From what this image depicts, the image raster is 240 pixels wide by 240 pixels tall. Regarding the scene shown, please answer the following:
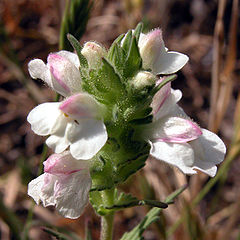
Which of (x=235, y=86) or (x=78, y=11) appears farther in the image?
(x=235, y=86)

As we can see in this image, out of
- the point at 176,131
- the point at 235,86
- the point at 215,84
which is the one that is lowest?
the point at 235,86

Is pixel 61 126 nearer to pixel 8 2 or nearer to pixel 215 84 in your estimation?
pixel 215 84

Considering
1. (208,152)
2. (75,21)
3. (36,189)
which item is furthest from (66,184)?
(75,21)

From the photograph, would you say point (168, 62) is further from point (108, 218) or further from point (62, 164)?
point (108, 218)

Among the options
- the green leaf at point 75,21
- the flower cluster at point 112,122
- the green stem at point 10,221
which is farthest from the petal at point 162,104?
the green stem at point 10,221

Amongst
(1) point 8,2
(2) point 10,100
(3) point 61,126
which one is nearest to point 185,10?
(1) point 8,2

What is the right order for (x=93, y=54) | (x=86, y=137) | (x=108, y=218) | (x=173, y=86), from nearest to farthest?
(x=86, y=137) < (x=93, y=54) < (x=108, y=218) < (x=173, y=86)

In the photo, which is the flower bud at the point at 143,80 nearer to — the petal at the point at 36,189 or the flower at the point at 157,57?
the flower at the point at 157,57
